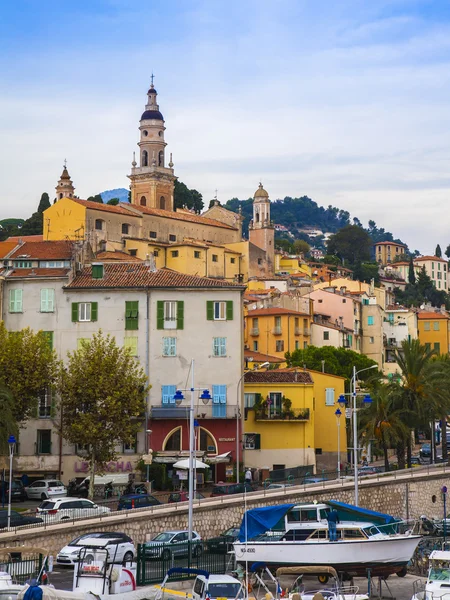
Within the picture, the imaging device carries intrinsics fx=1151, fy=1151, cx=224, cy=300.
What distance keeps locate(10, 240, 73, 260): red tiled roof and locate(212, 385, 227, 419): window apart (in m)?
14.4

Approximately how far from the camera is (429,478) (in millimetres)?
64438

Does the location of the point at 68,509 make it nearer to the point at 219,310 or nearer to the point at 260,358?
the point at 219,310

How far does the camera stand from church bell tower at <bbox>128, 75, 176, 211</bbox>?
520 feet

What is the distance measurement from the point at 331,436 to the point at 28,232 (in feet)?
316

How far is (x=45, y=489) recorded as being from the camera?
61.9 meters

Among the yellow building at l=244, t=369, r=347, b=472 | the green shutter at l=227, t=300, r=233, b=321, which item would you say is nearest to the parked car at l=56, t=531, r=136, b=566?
the green shutter at l=227, t=300, r=233, b=321

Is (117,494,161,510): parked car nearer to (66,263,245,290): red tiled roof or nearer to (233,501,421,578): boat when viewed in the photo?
(233,501,421,578): boat

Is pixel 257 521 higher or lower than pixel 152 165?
lower

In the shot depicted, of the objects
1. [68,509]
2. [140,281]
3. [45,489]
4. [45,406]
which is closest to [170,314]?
[140,281]

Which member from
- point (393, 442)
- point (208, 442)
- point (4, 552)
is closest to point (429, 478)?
point (393, 442)

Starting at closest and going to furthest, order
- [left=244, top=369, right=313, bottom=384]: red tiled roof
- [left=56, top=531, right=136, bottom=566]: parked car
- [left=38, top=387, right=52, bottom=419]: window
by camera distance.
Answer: [left=56, top=531, right=136, bottom=566]: parked car, [left=38, top=387, right=52, bottom=419]: window, [left=244, top=369, right=313, bottom=384]: red tiled roof

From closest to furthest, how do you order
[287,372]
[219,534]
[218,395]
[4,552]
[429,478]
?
[4,552]
[219,534]
[429,478]
[218,395]
[287,372]

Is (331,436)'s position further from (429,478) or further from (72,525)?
(72,525)

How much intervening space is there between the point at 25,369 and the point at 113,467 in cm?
802
